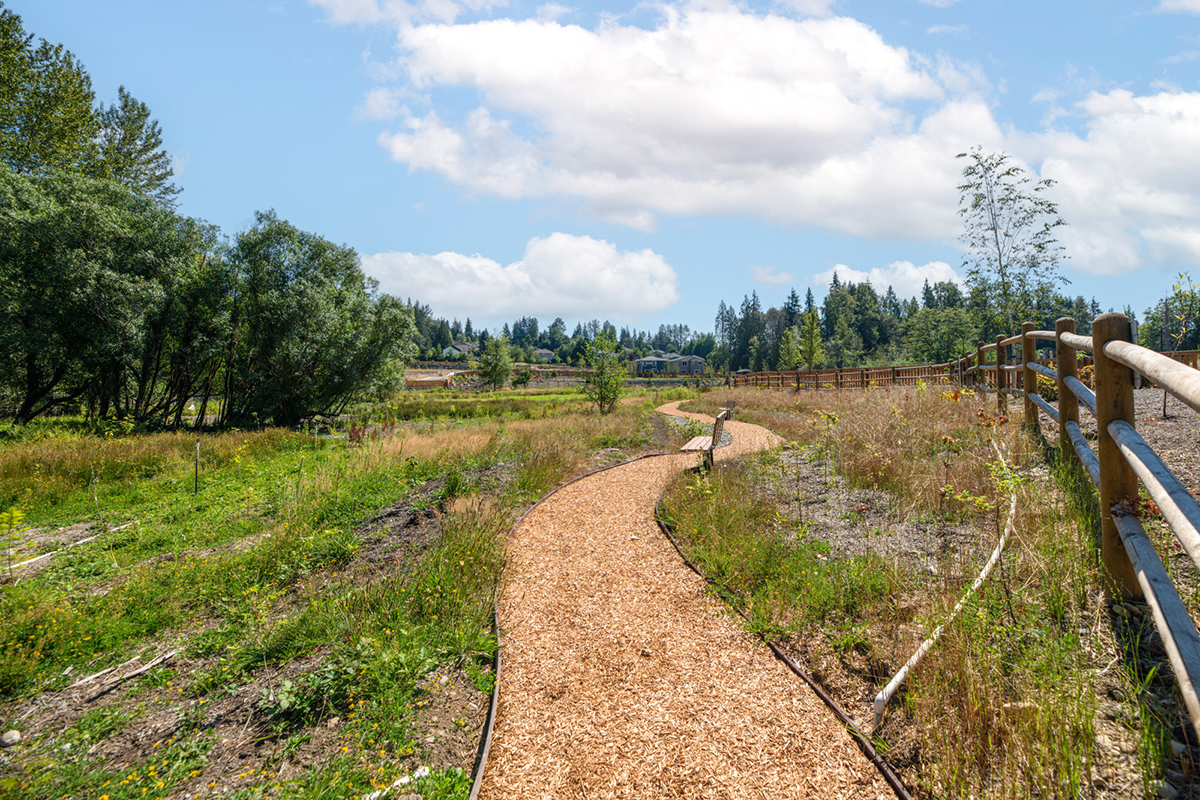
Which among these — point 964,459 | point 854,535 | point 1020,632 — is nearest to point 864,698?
point 1020,632

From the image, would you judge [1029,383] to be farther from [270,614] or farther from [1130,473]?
[270,614]

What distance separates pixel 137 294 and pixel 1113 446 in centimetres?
2798

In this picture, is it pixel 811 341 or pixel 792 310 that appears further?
pixel 792 310

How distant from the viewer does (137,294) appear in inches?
808

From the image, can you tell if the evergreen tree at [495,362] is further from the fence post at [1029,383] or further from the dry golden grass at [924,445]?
the fence post at [1029,383]

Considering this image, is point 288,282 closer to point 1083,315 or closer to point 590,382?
point 590,382

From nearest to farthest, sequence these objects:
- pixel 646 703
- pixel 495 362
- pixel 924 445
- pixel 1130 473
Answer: pixel 1130 473
pixel 646 703
pixel 924 445
pixel 495 362

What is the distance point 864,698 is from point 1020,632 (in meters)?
1.01

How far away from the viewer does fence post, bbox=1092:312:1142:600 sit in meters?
2.78

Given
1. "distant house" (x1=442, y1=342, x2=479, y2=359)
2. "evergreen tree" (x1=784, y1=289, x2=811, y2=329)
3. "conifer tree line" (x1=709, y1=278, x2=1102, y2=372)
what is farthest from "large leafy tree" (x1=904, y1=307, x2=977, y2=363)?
"distant house" (x1=442, y1=342, x2=479, y2=359)

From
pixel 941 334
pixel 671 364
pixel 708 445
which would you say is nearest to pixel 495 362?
pixel 708 445

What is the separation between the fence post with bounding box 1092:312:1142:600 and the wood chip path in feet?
6.18

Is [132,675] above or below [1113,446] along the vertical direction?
below

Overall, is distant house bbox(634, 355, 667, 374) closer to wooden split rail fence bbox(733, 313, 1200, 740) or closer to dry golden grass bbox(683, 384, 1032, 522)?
dry golden grass bbox(683, 384, 1032, 522)
